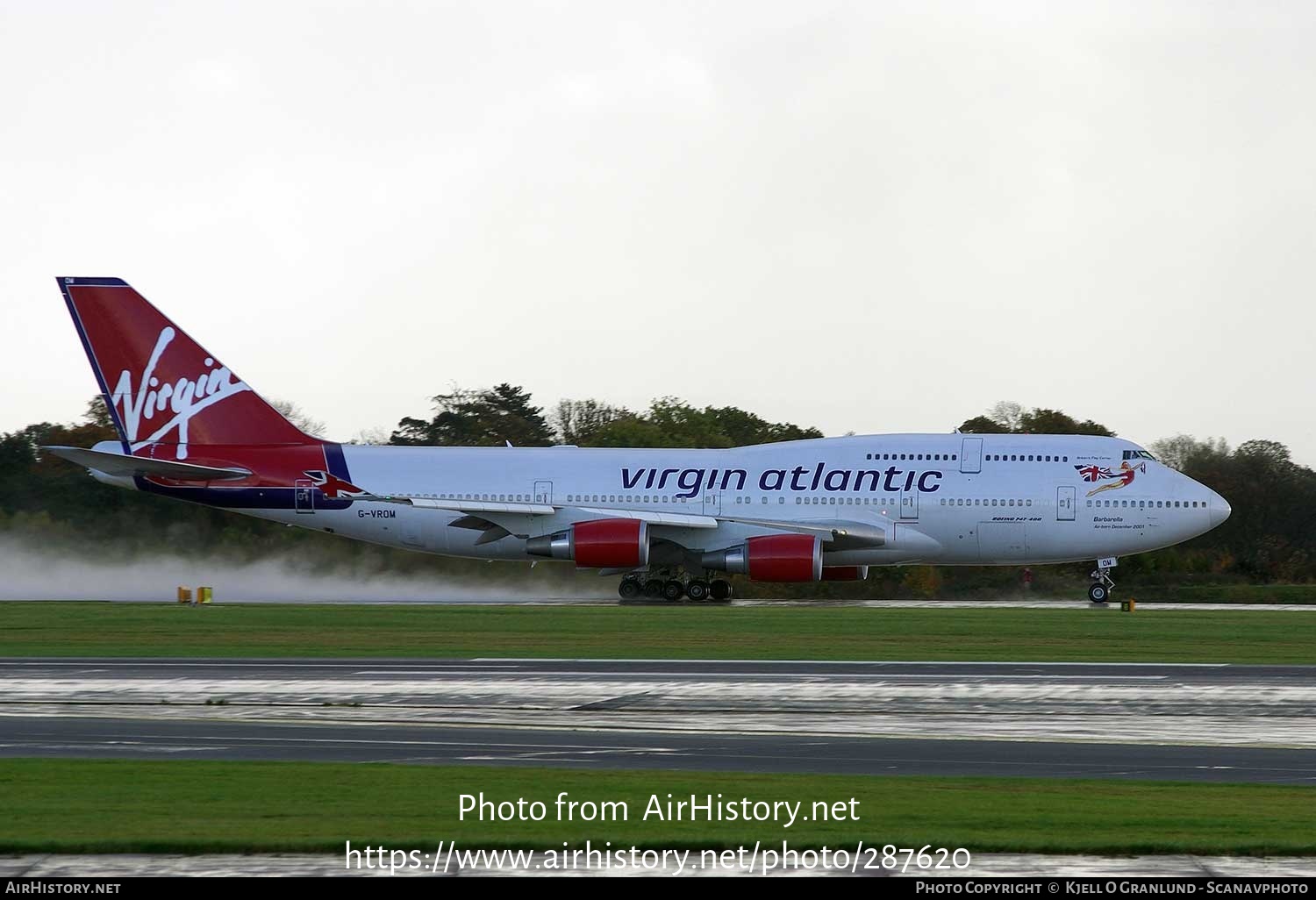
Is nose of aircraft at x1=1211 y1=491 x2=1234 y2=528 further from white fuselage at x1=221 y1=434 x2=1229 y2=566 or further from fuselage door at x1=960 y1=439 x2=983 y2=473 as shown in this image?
fuselage door at x1=960 y1=439 x2=983 y2=473

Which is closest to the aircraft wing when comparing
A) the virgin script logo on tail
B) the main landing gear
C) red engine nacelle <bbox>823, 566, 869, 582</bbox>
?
the main landing gear

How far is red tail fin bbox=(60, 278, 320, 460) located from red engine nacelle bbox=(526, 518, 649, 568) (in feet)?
28.9

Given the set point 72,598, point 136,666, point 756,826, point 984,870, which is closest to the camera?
point 984,870

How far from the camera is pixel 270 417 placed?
41.6 m

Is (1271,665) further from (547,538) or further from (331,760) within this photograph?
(547,538)

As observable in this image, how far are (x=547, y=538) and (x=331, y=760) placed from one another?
26.2 m

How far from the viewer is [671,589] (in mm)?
39750

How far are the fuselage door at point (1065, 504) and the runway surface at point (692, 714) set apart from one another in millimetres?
16706

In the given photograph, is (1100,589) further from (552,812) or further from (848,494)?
(552,812)

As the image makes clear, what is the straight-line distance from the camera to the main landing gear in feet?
129

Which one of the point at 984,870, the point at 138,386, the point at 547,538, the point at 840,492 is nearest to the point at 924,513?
the point at 840,492

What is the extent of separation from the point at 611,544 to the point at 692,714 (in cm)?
2113

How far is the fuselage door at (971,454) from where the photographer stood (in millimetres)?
39406

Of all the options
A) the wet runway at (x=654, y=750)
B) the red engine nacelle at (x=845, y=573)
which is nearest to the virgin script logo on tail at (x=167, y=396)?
the red engine nacelle at (x=845, y=573)
